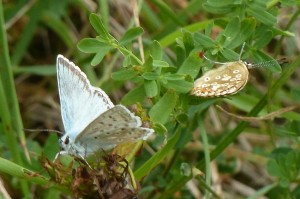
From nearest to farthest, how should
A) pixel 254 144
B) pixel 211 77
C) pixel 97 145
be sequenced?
pixel 97 145 < pixel 211 77 < pixel 254 144

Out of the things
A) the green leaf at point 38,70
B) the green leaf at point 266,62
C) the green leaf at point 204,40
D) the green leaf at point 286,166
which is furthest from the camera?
the green leaf at point 38,70

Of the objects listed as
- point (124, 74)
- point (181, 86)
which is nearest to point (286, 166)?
point (181, 86)

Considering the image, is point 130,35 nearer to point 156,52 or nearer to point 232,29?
point 156,52

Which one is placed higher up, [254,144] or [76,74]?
[76,74]

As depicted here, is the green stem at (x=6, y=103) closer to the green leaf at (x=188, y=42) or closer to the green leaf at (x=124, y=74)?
the green leaf at (x=124, y=74)

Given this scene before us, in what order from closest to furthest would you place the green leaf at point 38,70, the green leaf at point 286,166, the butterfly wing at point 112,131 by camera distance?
the butterfly wing at point 112,131
the green leaf at point 286,166
the green leaf at point 38,70

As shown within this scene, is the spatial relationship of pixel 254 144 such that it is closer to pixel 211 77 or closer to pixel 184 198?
pixel 184 198

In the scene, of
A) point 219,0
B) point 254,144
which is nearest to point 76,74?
point 219,0

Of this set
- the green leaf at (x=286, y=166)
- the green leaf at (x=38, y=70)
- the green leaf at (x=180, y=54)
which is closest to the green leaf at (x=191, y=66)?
the green leaf at (x=180, y=54)
